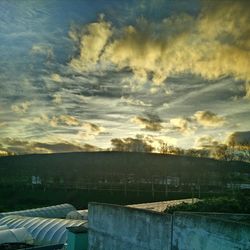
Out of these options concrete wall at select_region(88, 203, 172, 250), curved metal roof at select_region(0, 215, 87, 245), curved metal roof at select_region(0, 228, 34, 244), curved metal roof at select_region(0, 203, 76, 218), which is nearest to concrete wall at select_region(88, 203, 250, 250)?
concrete wall at select_region(88, 203, 172, 250)

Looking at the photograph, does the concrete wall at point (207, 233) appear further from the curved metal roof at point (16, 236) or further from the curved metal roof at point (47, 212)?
the curved metal roof at point (47, 212)

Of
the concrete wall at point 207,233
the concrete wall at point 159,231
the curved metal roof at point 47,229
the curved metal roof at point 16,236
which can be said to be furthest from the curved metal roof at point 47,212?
the concrete wall at point 207,233

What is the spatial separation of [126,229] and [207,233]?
152 inches

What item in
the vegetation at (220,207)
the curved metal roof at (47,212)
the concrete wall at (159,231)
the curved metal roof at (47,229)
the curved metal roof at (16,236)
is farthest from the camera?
the curved metal roof at (47,212)

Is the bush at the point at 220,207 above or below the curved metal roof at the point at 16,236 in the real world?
above

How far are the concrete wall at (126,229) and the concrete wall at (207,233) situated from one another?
1.56 ft

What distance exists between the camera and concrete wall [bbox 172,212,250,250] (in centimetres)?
949

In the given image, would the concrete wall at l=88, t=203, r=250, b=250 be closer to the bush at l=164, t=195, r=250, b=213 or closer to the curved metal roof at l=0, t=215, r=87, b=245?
the bush at l=164, t=195, r=250, b=213

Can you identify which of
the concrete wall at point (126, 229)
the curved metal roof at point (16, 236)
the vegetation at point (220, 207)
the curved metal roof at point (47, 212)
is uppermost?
the vegetation at point (220, 207)

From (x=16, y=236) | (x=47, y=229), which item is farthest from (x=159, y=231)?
(x=47, y=229)

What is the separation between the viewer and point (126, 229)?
44.3 feet

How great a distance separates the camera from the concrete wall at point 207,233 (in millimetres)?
9494

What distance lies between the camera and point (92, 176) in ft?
267

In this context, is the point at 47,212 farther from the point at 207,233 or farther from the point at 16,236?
the point at 207,233
